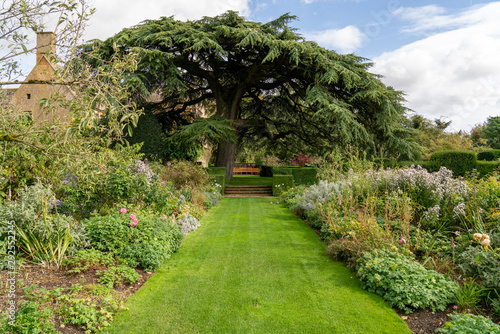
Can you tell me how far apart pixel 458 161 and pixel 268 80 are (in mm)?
11753

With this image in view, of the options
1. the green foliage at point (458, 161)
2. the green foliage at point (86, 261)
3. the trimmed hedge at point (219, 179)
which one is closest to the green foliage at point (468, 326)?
the green foliage at point (86, 261)

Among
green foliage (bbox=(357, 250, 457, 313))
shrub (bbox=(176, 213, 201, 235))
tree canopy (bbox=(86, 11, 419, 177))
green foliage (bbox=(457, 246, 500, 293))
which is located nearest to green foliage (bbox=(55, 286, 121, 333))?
green foliage (bbox=(357, 250, 457, 313))

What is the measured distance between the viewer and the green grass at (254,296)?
3.21 metres

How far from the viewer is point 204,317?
3365mm

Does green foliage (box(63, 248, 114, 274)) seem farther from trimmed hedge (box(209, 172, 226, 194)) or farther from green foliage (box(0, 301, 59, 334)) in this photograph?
trimmed hedge (box(209, 172, 226, 194))

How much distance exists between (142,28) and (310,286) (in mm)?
15734

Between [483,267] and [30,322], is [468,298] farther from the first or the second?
[30,322]

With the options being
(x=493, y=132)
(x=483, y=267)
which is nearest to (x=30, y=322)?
(x=483, y=267)

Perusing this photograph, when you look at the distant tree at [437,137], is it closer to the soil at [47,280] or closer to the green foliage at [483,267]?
the green foliage at [483,267]

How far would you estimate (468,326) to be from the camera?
2.88 metres

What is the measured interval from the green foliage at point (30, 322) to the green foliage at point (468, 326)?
3705mm

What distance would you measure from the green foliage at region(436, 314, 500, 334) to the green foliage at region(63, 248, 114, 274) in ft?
13.4

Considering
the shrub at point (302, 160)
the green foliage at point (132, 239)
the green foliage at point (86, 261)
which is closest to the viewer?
the green foliage at point (86, 261)

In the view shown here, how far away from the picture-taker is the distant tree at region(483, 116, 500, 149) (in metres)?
30.7
